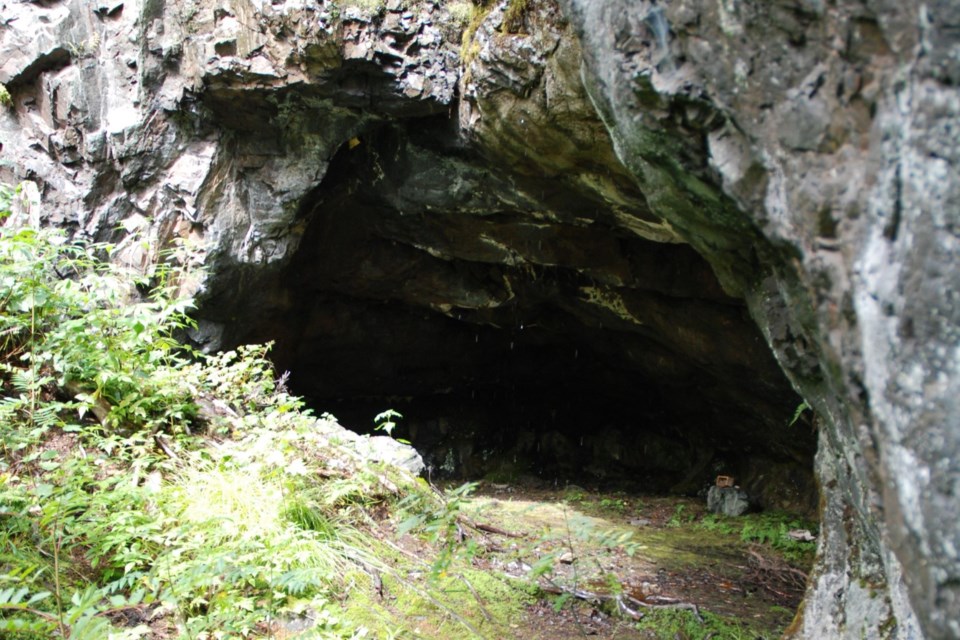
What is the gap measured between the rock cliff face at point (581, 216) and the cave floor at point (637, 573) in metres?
0.73

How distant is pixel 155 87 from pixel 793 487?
7.86m

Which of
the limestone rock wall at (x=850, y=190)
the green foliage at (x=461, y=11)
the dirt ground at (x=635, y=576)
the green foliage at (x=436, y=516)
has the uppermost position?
→ the green foliage at (x=461, y=11)

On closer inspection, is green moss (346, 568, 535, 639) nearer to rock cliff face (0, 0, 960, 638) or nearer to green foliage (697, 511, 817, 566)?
rock cliff face (0, 0, 960, 638)

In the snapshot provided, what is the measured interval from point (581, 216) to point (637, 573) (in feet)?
9.93

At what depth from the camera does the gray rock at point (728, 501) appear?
780cm

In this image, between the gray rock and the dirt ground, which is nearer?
the dirt ground

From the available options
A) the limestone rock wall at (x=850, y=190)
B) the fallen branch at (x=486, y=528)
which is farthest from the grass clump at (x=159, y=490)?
the limestone rock wall at (x=850, y=190)

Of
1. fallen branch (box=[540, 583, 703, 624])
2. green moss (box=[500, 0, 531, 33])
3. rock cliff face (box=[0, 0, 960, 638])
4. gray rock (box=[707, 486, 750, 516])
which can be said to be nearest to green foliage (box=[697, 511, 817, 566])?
gray rock (box=[707, 486, 750, 516])

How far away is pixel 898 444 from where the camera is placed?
179 cm

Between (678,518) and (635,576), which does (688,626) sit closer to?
(635,576)

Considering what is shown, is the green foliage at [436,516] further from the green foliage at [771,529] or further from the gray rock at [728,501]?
the gray rock at [728,501]

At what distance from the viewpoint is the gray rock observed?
307 inches

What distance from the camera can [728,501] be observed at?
26.1ft

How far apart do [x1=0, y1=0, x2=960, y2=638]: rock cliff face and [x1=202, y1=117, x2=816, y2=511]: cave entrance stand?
1.7 inches
